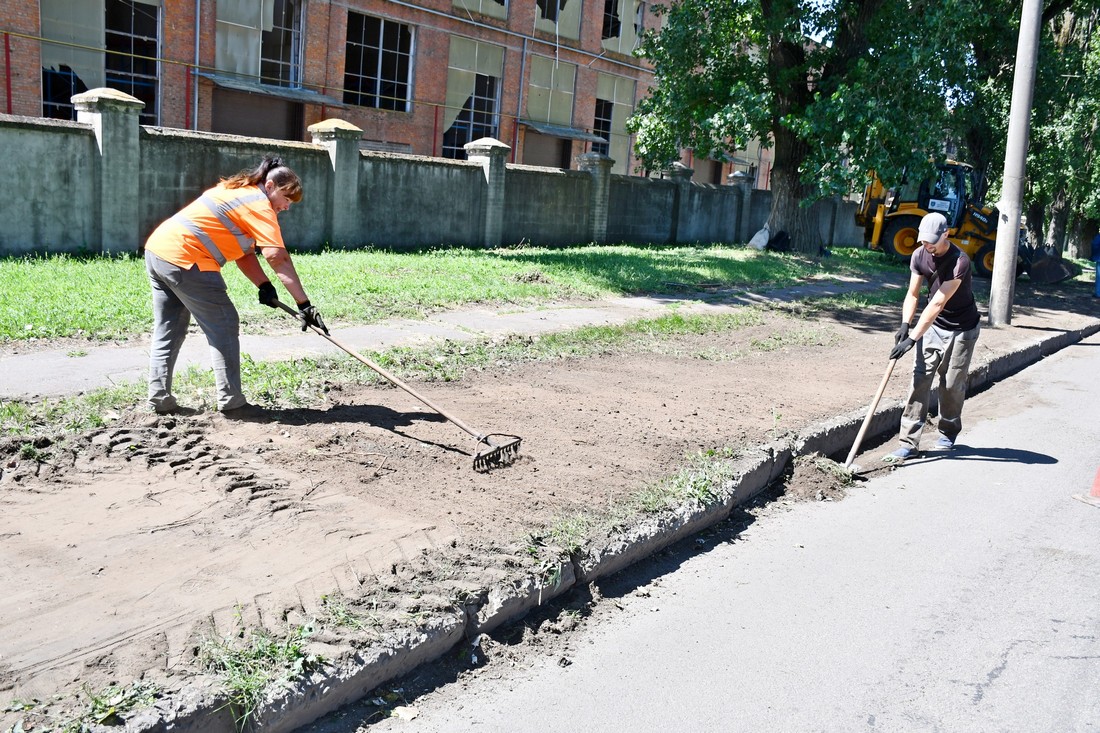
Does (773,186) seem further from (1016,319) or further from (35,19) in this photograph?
(35,19)

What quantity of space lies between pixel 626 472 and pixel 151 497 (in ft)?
8.82

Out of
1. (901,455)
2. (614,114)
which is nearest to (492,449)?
(901,455)

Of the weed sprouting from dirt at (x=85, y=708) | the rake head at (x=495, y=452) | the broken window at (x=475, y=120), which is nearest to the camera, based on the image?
the weed sprouting from dirt at (x=85, y=708)

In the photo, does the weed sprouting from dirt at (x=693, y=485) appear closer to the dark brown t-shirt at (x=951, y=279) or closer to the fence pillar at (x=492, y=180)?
the dark brown t-shirt at (x=951, y=279)

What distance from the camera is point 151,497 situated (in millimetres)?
4898

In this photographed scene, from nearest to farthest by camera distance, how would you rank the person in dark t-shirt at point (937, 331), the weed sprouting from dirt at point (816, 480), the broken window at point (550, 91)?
the weed sprouting from dirt at point (816, 480)
the person in dark t-shirt at point (937, 331)
the broken window at point (550, 91)

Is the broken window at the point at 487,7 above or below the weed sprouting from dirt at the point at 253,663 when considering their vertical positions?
above

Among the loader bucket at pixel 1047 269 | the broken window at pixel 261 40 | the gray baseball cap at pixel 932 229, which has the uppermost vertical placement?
the broken window at pixel 261 40

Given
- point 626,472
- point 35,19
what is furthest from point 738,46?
point 626,472

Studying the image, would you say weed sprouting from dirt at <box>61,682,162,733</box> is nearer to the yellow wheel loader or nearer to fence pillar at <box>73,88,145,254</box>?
fence pillar at <box>73,88,145,254</box>

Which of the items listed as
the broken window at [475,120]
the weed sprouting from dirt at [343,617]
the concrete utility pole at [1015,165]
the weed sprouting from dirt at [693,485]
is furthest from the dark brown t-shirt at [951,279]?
the broken window at [475,120]

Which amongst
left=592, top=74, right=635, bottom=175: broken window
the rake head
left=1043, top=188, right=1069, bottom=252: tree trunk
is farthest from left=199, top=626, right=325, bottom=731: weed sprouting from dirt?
left=592, top=74, right=635, bottom=175: broken window

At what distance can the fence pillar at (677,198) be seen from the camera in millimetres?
24359

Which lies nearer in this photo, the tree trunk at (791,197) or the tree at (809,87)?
the tree at (809,87)
